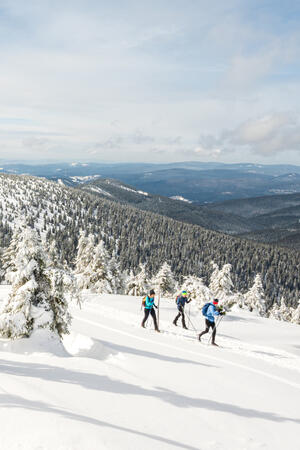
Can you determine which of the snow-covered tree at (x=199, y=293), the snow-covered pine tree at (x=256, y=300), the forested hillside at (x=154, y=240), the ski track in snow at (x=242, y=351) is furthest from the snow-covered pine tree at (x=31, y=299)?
the forested hillside at (x=154, y=240)

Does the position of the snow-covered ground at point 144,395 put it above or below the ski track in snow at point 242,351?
above

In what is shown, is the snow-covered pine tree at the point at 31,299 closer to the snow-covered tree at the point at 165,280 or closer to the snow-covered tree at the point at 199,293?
the snow-covered tree at the point at 199,293

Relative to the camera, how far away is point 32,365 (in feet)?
24.6

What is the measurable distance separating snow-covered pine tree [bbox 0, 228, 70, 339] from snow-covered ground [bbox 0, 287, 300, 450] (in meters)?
0.69

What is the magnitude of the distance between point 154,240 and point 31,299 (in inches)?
6165

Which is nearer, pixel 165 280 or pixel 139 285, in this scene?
pixel 139 285

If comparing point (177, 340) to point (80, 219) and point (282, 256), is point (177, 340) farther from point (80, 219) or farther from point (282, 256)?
point (282, 256)

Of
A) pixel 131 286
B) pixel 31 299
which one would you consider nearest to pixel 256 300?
pixel 131 286

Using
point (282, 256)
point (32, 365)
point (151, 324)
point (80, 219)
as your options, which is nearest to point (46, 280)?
point (32, 365)

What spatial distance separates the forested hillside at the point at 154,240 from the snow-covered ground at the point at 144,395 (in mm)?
123285

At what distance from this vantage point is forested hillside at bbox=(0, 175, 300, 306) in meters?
147

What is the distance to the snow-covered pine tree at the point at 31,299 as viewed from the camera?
1048 centimetres

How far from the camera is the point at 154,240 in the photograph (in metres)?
168

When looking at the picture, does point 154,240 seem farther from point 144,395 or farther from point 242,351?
point 144,395
